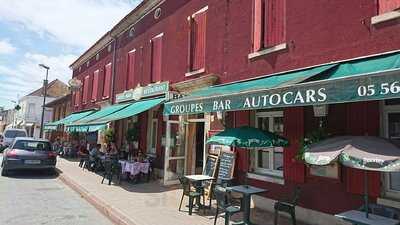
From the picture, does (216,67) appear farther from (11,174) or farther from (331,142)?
(11,174)

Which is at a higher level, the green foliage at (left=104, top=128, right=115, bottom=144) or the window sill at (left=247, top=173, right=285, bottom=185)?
the green foliage at (left=104, top=128, right=115, bottom=144)

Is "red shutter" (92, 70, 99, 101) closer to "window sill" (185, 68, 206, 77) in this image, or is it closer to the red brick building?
the red brick building

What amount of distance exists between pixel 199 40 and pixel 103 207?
6.24m

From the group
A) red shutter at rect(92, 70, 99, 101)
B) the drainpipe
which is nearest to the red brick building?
the drainpipe

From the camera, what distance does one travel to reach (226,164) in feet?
32.7

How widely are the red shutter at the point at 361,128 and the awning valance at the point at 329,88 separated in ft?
2.62

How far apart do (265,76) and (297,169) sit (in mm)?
2405

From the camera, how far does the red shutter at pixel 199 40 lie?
481 inches

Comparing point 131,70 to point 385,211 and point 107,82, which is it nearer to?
point 107,82

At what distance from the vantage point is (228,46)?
35.4ft

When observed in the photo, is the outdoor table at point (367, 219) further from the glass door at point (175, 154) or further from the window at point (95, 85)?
the window at point (95, 85)

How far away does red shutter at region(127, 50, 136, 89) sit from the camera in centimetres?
1764

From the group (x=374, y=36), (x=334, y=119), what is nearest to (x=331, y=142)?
(x=334, y=119)

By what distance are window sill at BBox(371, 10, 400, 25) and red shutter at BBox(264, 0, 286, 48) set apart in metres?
2.49
